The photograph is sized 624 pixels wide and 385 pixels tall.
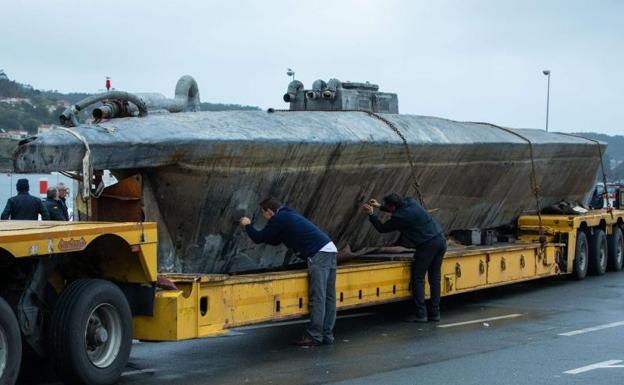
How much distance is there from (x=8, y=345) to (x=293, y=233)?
4068 mm

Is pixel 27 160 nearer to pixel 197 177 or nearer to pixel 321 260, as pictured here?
pixel 197 177

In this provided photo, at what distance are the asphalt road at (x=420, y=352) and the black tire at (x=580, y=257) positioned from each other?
3.84m

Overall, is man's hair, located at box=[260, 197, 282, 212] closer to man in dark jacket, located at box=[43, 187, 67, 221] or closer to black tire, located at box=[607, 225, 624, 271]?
man in dark jacket, located at box=[43, 187, 67, 221]

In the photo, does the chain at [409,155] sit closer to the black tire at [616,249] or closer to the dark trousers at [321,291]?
the dark trousers at [321,291]

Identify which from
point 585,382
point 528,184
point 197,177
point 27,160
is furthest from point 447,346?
point 528,184

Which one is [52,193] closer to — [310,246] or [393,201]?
[393,201]

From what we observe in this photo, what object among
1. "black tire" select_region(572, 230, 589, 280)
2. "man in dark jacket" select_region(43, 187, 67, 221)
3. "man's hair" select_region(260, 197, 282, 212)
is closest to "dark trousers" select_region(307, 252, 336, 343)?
"man's hair" select_region(260, 197, 282, 212)

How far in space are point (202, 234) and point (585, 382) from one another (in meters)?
4.41

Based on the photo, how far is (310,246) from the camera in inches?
442

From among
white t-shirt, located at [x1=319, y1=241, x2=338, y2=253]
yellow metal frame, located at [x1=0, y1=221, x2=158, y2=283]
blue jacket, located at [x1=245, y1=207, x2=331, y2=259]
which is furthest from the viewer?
white t-shirt, located at [x1=319, y1=241, x2=338, y2=253]

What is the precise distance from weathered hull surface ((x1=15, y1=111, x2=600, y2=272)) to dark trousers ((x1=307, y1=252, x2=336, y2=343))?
1.12 m

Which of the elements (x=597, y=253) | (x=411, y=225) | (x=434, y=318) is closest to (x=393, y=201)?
(x=411, y=225)

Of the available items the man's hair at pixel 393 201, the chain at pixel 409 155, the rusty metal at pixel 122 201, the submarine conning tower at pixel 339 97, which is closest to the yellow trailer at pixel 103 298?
the rusty metal at pixel 122 201

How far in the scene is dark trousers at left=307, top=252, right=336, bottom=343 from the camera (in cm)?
1126
